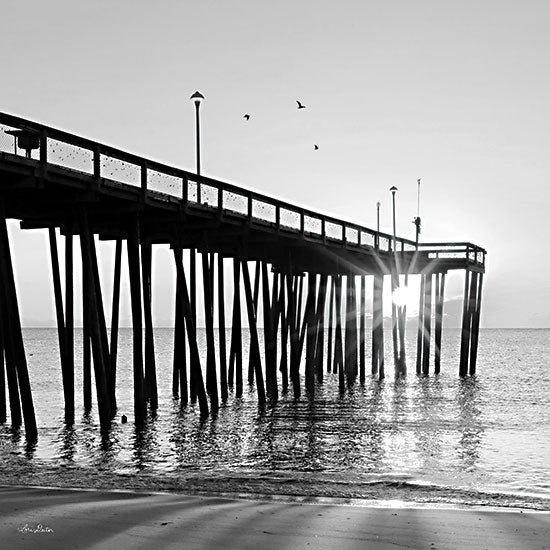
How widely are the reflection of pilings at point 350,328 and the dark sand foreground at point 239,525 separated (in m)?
27.3

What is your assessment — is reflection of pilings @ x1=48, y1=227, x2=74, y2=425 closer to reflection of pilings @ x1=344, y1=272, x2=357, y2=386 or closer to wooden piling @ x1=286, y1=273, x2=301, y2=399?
wooden piling @ x1=286, y1=273, x2=301, y2=399

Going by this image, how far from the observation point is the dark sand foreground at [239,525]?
8.73 m

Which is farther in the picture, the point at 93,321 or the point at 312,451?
the point at 93,321

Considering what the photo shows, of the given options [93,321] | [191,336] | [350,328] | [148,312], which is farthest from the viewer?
[350,328]

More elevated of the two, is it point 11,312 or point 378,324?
point 11,312

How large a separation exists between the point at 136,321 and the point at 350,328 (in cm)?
1793

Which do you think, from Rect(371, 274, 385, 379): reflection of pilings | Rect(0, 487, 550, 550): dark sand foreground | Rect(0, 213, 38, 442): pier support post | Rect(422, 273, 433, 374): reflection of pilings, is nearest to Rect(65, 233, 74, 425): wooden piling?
Rect(0, 213, 38, 442): pier support post

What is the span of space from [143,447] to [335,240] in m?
14.8

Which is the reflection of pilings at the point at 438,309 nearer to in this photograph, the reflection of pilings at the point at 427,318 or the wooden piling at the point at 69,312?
the reflection of pilings at the point at 427,318

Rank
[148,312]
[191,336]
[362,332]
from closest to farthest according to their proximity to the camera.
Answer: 1. [148,312]
2. [191,336]
3. [362,332]

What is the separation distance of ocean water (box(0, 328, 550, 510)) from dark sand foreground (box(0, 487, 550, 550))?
8.25ft
